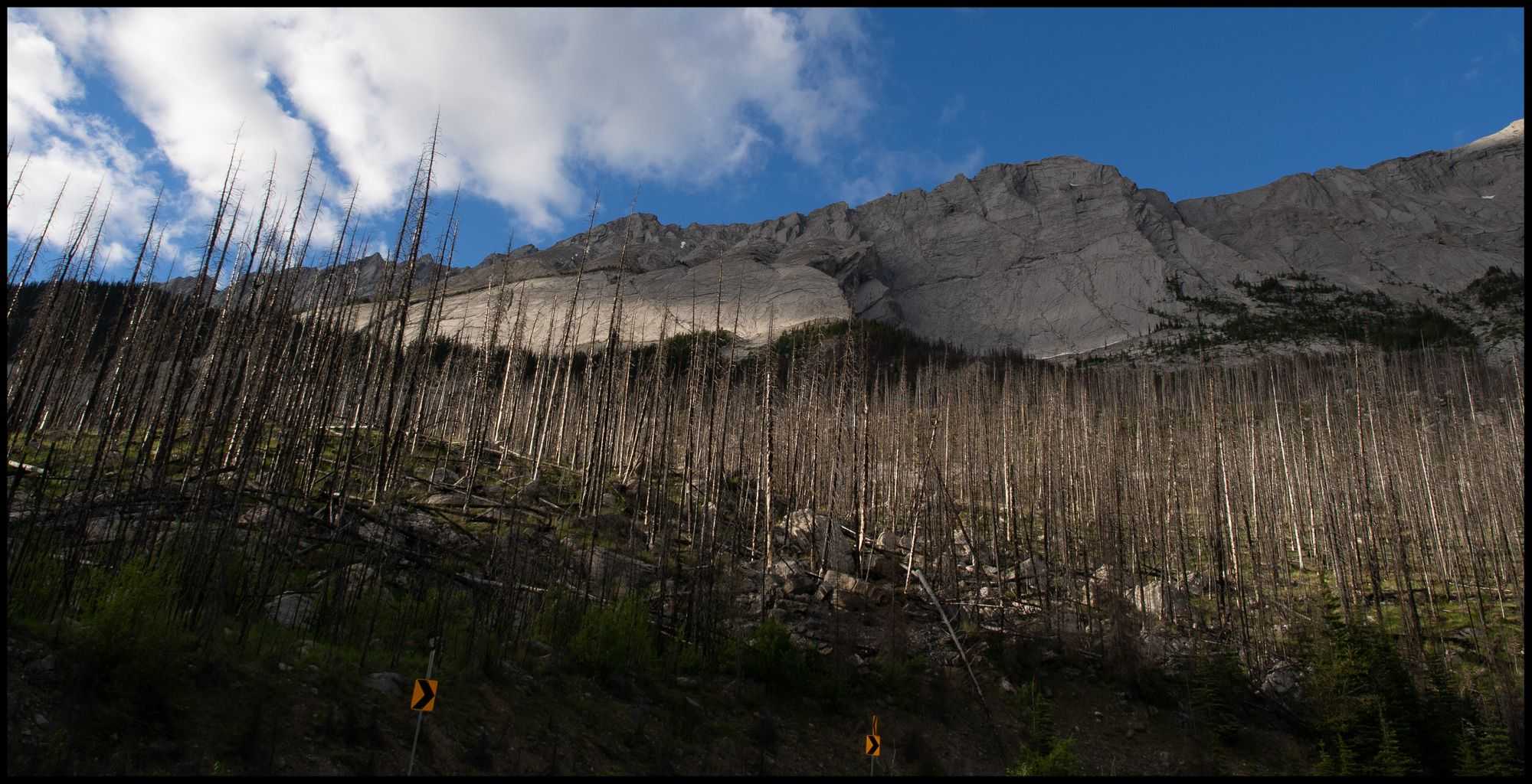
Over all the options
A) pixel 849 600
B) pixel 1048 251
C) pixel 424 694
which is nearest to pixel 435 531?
pixel 849 600

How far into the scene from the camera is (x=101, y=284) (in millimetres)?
56531

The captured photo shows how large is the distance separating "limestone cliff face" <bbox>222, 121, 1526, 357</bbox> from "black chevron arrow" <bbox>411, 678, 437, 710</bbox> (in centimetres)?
5173

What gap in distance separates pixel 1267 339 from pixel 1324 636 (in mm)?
62523

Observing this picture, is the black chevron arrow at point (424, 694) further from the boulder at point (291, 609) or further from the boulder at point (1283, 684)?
the boulder at point (1283, 684)

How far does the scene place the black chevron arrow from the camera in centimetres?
679

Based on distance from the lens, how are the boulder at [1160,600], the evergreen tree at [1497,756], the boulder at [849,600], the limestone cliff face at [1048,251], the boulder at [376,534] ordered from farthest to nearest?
the limestone cliff face at [1048,251]
the boulder at [1160,600]
the boulder at [849,600]
the boulder at [376,534]
the evergreen tree at [1497,756]

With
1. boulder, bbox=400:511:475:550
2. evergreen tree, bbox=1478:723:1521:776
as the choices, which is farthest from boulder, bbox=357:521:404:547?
evergreen tree, bbox=1478:723:1521:776

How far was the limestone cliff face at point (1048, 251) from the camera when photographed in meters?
73.1

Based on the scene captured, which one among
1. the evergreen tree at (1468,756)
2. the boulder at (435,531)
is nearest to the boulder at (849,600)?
the boulder at (435,531)

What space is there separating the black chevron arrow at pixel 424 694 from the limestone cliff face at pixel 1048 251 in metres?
51.7

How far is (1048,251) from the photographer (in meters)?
92.9

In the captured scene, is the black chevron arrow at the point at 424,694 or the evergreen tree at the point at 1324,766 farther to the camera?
the evergreen tree at the point at 1324,766

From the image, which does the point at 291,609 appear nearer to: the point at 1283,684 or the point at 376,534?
the point at 376,534

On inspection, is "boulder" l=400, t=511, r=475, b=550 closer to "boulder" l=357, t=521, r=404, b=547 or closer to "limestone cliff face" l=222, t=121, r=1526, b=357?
"boulder" l=357, t=521, r=404, b=547
